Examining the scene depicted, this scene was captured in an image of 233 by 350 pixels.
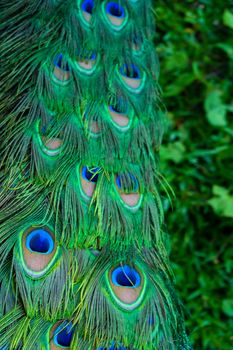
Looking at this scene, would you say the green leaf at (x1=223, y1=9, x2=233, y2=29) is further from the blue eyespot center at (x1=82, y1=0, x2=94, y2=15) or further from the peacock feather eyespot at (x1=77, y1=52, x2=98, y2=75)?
the peacock feather eyespot at (x1=77, y1=52, x2=98, y2=75)

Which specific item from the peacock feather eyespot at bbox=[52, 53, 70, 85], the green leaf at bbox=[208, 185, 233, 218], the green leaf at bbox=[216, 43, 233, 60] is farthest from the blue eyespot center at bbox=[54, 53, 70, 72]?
the green leaf at bbox=[216, 43, 233, 60]

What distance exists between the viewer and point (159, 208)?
6.19 feet

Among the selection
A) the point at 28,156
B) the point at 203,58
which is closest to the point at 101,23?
the point at 28,156

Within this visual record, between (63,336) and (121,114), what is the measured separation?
0.78 m

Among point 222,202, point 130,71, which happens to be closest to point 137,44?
point 130,71

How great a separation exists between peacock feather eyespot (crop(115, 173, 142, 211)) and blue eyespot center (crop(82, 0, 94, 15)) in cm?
67

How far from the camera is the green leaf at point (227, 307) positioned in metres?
2.64

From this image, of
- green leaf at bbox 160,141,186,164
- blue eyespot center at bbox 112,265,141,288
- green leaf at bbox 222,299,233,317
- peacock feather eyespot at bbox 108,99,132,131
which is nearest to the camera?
blue eyespot center at bbox 112,265,141,288

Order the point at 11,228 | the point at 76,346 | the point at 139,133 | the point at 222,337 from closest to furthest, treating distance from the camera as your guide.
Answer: the point at 76,346
the point at 11,228
the point at 139,133
the point at 222,337

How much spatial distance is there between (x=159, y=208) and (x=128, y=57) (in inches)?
23.0

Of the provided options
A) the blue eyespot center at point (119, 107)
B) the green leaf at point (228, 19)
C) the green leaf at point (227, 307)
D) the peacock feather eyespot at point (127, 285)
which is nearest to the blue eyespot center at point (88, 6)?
the blue eyespot center at point (119, 107)

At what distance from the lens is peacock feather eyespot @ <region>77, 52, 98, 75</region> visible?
6.63 ft

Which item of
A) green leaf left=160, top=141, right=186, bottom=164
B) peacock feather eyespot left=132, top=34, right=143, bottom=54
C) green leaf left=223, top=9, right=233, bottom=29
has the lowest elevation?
green leaf left=160, top=141, right=186, bottom=164

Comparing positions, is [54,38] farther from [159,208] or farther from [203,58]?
[203,58]
